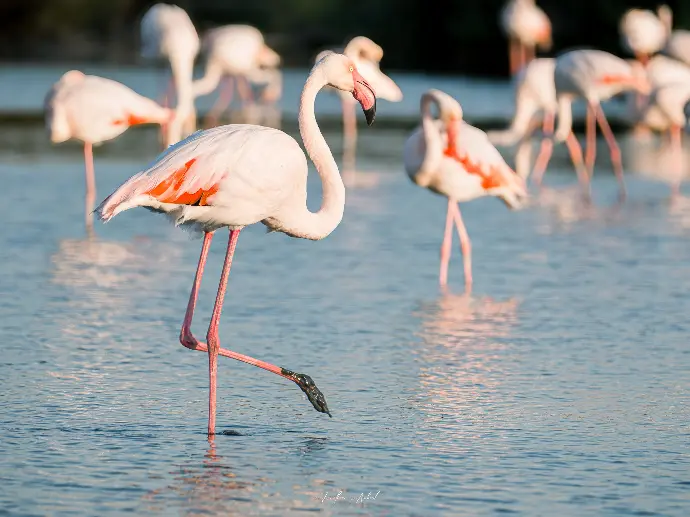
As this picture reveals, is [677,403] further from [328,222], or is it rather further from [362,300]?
[362,300]

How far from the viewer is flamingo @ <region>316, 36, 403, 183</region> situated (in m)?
12.2

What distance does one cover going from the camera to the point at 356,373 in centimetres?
671

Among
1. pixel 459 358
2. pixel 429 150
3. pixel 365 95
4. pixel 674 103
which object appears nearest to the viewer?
pixel 365 95

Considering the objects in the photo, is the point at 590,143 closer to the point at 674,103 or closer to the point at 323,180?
the point at 674,103

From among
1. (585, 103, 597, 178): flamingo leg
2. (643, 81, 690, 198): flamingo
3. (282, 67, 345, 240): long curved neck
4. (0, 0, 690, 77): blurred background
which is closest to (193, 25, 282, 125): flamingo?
(585, 103, 597, 178): flamingo leg

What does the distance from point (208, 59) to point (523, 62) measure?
23.3 feet

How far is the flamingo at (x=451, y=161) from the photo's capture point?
373 inches

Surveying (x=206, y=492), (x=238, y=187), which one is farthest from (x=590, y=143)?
(x=206, y=492)

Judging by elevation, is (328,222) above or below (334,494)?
above

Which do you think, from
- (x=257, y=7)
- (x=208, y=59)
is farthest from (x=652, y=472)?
(x=257, y=7)

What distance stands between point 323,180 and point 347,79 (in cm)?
42

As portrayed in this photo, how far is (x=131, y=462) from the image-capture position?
17.0ft

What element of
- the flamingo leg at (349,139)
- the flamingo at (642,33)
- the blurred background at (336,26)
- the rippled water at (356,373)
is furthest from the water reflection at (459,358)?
the blurred background at (336,26)

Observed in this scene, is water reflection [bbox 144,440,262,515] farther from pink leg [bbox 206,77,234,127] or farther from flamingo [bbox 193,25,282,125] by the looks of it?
pink leg [bbox 206,77,234,127]
